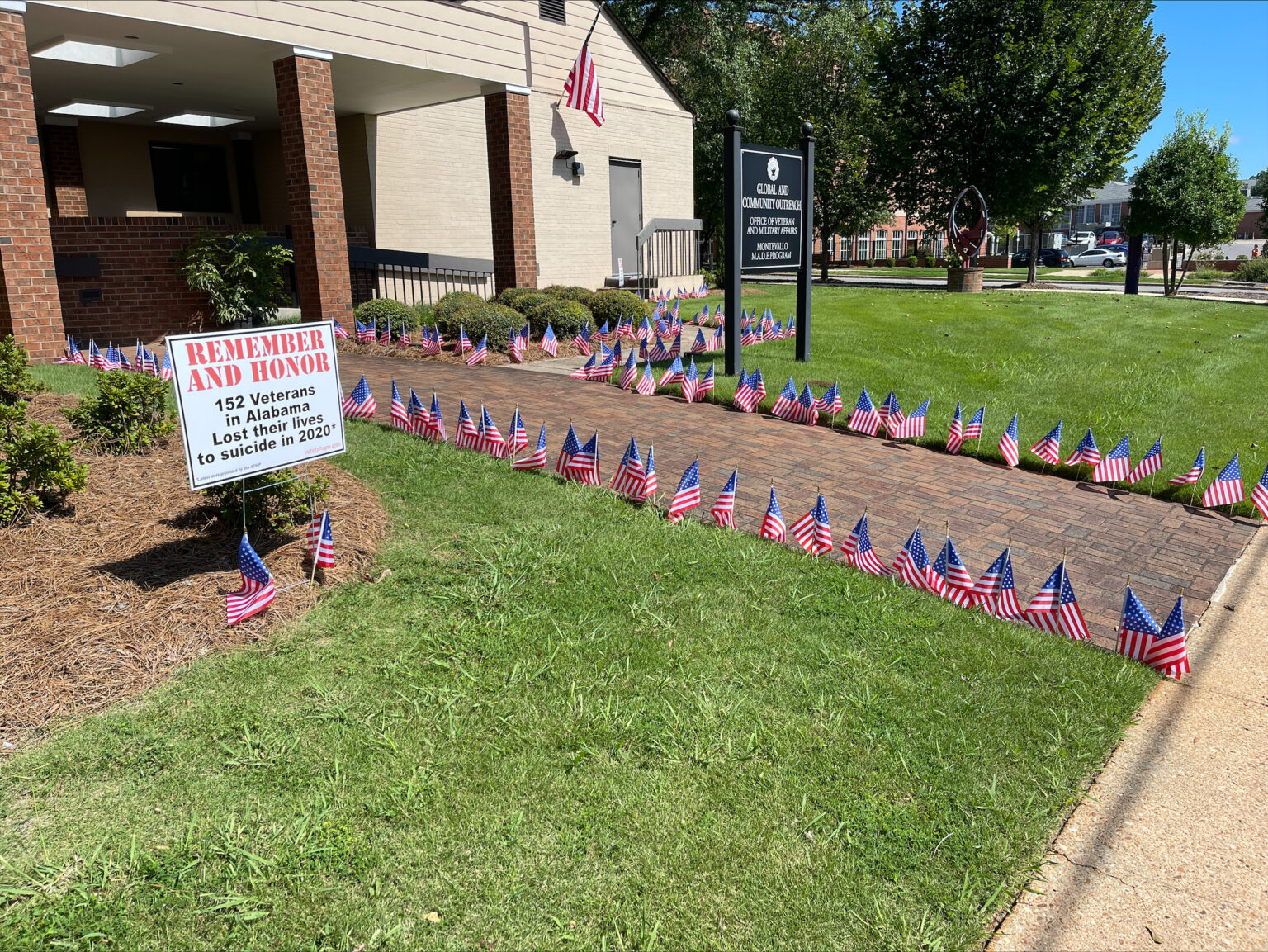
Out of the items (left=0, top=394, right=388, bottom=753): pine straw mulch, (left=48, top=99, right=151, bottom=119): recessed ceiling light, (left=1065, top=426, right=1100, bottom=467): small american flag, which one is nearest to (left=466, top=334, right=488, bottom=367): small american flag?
(left=0, top=394, right=388, bottom=753): pine straw mulch

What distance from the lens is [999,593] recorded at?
16.5 ft

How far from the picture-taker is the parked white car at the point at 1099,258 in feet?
203

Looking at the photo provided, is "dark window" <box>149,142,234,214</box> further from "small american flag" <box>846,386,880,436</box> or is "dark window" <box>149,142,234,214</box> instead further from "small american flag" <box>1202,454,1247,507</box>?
"small american flag" <box>1202,454,1247,507</box>

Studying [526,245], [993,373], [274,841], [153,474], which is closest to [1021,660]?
[274,841]

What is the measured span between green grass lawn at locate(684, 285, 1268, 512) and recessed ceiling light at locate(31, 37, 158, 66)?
991 centimetres

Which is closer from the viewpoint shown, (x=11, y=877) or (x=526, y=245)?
(x=11, y=877)

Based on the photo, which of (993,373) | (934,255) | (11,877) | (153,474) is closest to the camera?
(11,877)

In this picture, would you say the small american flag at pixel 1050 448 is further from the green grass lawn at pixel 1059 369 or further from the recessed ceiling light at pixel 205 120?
the recessed ceiling light at pixel 205 120

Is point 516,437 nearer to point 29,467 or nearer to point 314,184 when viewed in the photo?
point 29,467

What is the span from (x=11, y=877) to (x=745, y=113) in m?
41.5

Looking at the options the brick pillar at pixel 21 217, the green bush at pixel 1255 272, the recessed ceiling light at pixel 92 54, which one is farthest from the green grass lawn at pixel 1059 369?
the green bush at pixel 1255 272

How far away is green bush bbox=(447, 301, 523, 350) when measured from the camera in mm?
13289

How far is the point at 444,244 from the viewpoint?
19922 millimetres

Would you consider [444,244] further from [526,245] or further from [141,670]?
[141,670]
